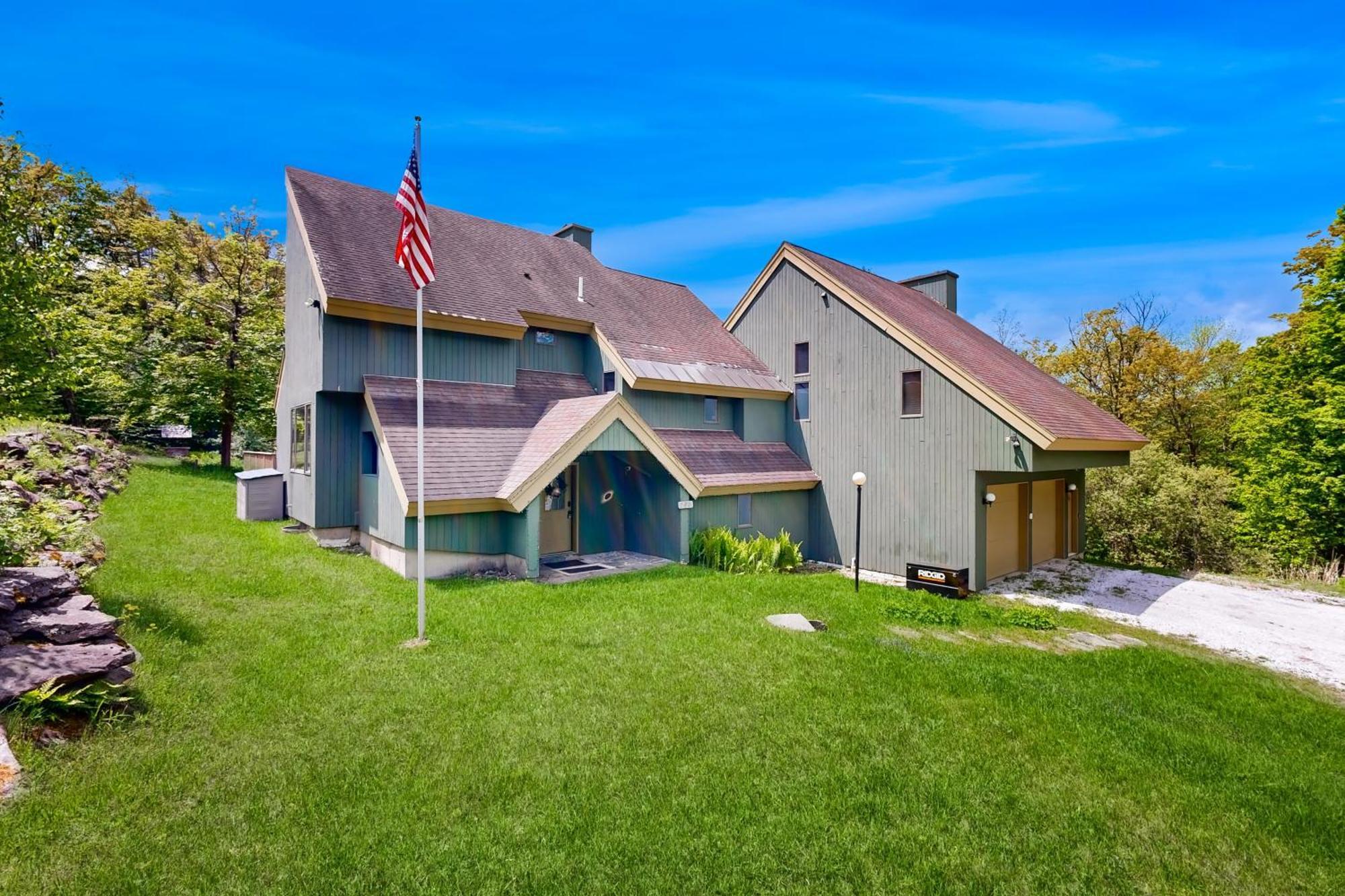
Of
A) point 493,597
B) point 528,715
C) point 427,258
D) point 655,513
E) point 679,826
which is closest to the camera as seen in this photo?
point 679,826

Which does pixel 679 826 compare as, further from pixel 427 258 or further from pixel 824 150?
pixel 824 150

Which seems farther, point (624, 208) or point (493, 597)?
point (624, 208)

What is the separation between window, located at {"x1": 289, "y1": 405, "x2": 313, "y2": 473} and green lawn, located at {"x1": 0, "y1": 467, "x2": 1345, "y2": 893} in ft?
17.4

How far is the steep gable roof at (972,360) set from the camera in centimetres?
1275

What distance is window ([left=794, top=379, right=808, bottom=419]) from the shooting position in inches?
669

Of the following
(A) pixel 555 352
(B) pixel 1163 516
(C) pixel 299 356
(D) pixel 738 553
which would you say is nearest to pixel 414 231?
(A) pixel 555 352

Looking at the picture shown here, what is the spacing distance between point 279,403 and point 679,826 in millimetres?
18544

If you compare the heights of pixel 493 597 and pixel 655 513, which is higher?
pixel 655 513

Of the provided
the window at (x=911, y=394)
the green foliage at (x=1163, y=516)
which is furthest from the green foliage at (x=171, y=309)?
the green foliage at (x=1163, y=516)

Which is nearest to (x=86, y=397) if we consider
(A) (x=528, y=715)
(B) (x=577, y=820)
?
(A) (x=528, y=715)

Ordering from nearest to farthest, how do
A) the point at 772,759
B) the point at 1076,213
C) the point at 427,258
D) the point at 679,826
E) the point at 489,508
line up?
the point at 679,826
the point at 772,759
the point at 427,258
the point at 489,508
the point at 1076,213

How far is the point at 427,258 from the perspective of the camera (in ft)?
28.7

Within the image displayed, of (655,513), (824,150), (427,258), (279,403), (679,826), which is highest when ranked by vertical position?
(824,150)

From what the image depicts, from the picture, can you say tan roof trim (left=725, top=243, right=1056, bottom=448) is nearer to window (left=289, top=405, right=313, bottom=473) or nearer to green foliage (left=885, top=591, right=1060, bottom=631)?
green foliage (left=885, top=591, right=1060, bottom=631)
